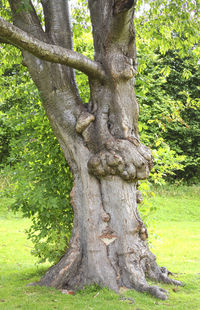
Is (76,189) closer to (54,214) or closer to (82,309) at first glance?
(54,214)

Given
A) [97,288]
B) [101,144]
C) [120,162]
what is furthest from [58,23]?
[97,288]

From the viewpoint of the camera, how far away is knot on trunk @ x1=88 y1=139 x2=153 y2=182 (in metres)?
5.22

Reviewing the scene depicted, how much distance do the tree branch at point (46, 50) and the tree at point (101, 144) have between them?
0.6 inches

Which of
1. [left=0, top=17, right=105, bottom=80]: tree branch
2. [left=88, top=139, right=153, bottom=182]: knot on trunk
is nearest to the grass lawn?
[left=88, top=139, right=153, bottom=182]: knot on trunk

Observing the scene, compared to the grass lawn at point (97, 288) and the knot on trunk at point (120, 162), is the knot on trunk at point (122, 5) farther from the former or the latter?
the grass lawn at point (97, 288)

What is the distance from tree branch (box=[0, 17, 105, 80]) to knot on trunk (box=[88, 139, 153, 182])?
112 centimetres

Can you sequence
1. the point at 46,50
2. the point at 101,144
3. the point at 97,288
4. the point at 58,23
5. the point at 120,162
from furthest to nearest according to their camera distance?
the point at 58,23, the point at 101,144, the point at 120,162, the point at 97,288, the point at 46,50

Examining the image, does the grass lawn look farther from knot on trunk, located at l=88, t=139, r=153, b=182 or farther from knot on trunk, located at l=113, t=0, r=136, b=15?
knot on trunk, located at l=113, t=0, r=136, b=15

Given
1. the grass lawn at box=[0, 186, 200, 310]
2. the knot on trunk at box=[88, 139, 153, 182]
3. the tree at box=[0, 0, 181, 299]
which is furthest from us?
the knot on trunk at box=[88, 139, 153, 182]

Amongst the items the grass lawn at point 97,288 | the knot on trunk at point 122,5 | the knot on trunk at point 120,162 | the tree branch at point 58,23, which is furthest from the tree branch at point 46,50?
the grass lawn at point 97,288

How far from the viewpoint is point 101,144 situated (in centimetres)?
554

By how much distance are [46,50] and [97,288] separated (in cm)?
322

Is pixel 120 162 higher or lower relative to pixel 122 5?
lower

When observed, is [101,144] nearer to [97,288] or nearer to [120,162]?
[120,162]
